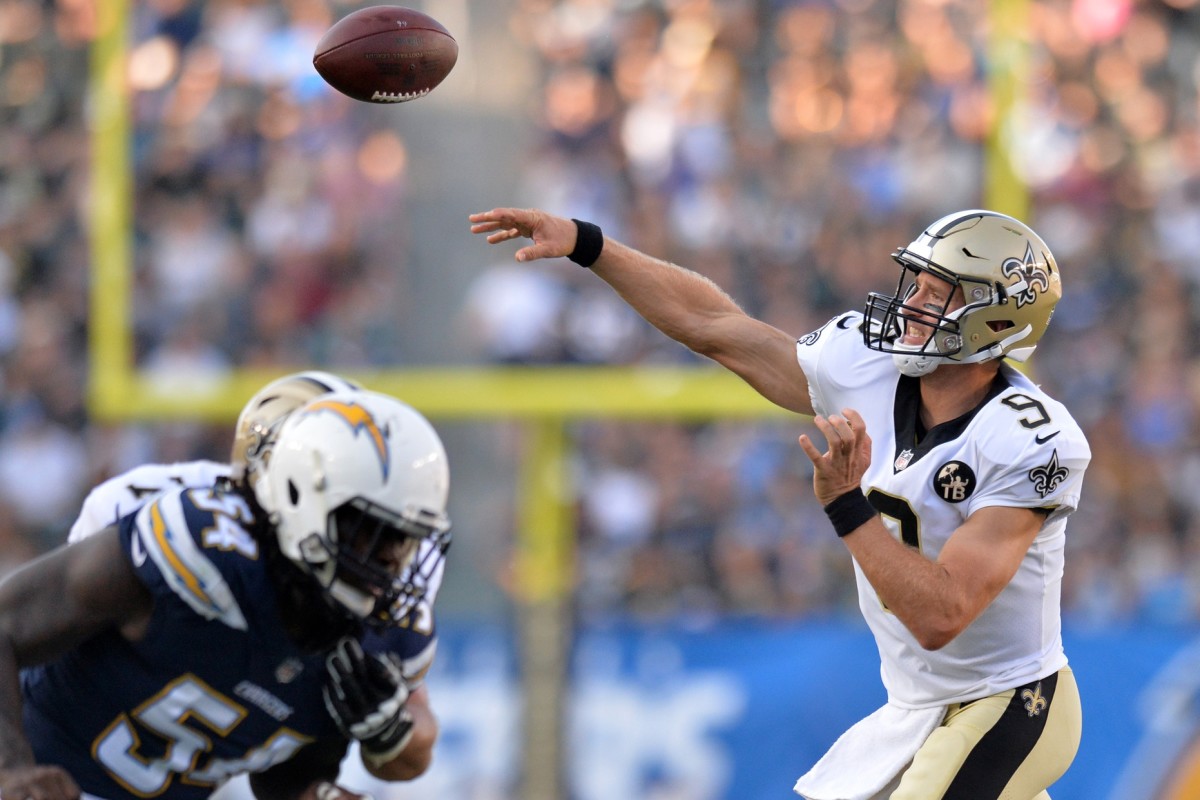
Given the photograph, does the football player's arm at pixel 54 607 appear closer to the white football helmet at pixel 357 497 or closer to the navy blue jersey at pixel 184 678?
the navy blue jersey at pixel 184 678

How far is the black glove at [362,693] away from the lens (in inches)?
135

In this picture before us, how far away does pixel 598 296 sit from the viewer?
792cm

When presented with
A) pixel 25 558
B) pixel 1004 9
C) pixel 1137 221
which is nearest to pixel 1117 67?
pixel 1137 221

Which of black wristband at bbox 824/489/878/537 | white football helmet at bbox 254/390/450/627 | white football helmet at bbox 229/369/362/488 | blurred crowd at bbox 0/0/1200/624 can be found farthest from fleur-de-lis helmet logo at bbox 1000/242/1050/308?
blurred crowd at bbox 0/0/1200/624

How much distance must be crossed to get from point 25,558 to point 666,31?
405 cm

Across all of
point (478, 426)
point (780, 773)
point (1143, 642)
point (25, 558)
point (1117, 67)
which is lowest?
point (780, 773)

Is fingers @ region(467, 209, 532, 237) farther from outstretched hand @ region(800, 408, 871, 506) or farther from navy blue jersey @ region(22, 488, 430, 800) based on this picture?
outstretched hand @ region(800, 408, 871, 506)

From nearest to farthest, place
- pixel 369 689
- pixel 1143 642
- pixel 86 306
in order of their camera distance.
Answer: pixel 369 689 → pixel 1143 642 → pixel 86 306

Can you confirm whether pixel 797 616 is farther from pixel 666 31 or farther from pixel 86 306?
pixel 86 306

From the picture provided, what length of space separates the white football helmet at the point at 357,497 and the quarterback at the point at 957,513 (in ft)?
2.09

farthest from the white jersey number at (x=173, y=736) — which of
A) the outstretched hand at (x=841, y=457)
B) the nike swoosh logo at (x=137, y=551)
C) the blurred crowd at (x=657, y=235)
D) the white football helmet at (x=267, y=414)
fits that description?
the blurred crowd at (x=657, y=235)

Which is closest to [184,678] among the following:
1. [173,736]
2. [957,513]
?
[173,736]

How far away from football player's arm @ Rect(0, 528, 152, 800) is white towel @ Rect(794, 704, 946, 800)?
59.3 inches

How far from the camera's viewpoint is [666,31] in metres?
8.30
